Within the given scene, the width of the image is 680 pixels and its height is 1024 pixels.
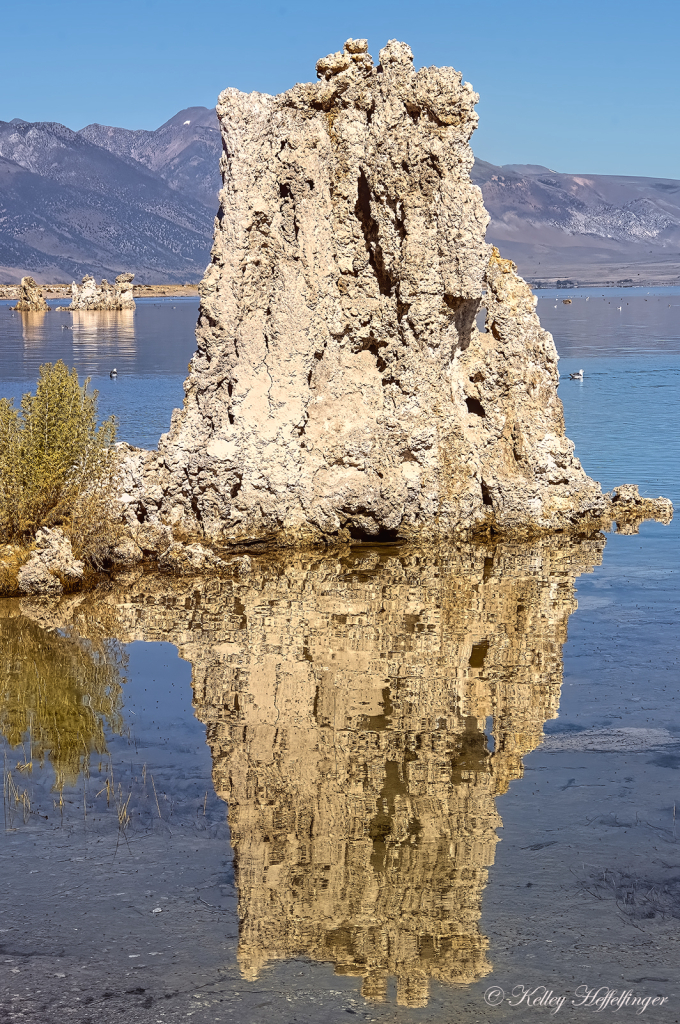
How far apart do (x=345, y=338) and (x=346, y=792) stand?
9.14 metres

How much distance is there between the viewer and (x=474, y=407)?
17344 millimetres

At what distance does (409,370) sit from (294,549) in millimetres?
2854

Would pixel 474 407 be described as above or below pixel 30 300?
below

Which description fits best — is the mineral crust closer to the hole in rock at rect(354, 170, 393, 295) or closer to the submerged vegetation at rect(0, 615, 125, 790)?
the hole in rock at rect(354, 170, 393, 295)

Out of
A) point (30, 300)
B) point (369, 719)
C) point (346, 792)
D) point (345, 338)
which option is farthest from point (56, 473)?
point (30, 300)

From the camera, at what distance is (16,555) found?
1422 cm

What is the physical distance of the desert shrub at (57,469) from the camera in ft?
48.7

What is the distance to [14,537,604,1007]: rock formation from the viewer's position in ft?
23.4

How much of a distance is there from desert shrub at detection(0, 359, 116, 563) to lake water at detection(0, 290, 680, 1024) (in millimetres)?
1170

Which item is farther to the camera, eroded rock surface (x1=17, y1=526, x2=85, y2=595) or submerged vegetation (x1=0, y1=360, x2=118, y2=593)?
submerged vegetation (x1=0, y1=360, x2=118, y2=593)

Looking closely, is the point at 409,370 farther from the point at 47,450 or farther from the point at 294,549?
the point at 47,450

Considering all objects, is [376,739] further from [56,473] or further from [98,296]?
[98,296]

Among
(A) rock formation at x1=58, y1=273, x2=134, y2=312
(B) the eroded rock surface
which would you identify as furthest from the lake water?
(A) rock formation at x1=58, y1=273, x2=134, y2=312

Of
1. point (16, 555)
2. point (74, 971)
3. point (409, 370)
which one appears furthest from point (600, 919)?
point (409, 370)
